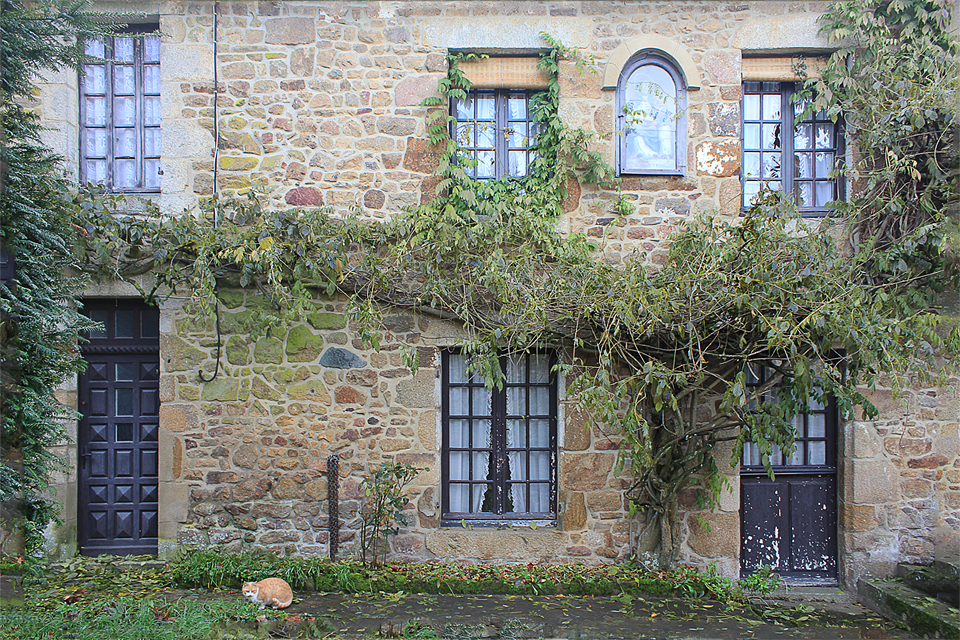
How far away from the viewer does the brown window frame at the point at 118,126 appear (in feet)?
17.3

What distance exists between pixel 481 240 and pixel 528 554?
289 cm

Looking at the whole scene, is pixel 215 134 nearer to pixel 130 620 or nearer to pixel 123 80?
pixel 123 80

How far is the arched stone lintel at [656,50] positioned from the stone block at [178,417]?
4849mm

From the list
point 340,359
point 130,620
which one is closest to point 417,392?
point 340,359

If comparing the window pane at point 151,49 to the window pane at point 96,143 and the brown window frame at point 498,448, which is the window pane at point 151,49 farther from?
the brown window frame at point 498,448

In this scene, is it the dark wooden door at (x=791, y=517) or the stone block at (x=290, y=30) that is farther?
the dark wooden door at (x=791, y=517)

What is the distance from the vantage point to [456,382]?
17.3 ft

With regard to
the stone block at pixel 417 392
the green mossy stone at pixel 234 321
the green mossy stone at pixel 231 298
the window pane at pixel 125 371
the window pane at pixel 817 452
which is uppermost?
the green mossy stone at pixel 231 298

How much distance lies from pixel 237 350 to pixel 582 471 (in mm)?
3388

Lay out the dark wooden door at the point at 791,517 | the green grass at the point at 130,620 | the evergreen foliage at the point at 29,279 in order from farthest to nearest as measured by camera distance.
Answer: the dark wooden door at the point at 791,517, the evergreen foliage at the point at 29,279, the green grass at the point at 130,620

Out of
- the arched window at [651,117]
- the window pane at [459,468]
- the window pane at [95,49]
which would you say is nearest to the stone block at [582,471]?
the window pane at [459,468]

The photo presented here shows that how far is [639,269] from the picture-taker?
4.64 m

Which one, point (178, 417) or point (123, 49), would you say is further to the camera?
point (123, 49)

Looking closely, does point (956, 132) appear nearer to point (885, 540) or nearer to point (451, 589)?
point (885, 540)
